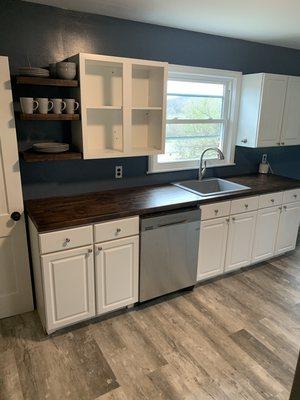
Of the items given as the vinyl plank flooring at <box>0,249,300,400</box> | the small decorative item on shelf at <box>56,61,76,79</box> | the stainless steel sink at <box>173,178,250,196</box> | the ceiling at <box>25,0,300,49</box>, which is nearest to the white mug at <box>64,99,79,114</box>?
the small decorative item on shelf at <box>56,61,76,79</box>

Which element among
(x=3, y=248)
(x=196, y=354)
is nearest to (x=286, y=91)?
(x=196, y=354)

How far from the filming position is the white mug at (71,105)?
2201 mm

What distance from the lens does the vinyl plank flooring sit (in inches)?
70.5

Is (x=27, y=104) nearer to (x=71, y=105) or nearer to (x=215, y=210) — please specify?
(x=71, y=105)

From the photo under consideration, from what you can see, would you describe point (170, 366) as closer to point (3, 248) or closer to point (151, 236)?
point (151, 236)

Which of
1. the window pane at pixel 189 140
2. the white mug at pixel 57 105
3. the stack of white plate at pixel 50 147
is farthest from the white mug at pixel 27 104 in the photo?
the window pane at pixel 189 140

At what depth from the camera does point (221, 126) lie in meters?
3.41

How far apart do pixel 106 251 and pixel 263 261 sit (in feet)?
6.57

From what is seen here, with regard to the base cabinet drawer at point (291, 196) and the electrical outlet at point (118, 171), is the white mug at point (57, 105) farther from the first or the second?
the base cabinet drawer at point (291, 196)

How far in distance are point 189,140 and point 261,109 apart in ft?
2.75

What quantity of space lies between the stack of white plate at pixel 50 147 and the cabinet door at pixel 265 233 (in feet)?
6.48

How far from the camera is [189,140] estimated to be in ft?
10.5

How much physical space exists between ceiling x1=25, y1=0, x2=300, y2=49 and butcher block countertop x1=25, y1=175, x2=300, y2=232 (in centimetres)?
145

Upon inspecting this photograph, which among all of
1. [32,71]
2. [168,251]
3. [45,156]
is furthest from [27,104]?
[168,251]
